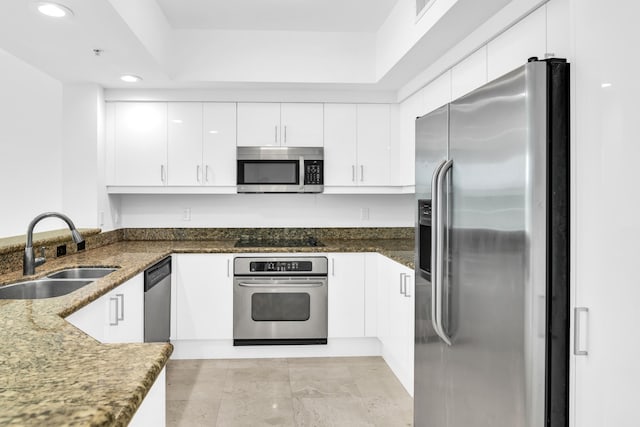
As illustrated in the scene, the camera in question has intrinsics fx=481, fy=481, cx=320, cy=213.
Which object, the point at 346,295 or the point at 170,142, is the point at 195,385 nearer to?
the point at 346,295

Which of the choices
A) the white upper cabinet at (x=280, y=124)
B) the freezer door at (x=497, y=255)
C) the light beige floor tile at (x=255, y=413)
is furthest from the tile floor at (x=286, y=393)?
the white upper cabinet at (x=280, y=124)

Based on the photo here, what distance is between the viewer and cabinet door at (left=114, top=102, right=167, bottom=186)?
157 inches

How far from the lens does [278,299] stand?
374cm

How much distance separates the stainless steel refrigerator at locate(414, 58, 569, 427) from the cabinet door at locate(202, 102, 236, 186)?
2.42 meters

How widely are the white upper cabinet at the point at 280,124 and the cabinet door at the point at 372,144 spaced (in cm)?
35

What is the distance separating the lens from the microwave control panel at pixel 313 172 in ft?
13.2

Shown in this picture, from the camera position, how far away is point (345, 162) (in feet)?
13.4

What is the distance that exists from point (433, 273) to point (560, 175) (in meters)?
0.68

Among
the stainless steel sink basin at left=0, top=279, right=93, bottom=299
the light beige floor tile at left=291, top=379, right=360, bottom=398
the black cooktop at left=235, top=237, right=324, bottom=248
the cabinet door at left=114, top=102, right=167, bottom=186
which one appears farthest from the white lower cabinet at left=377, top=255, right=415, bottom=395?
the cabinet door at left=114, top=102, right=167, bottom=186

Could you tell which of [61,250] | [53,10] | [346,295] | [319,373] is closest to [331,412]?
[319,373]

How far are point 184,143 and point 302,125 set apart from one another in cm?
100

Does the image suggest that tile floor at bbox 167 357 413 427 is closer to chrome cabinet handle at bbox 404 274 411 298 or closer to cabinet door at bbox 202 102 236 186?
chrome cabinet handle at bbox 404 274 411 298

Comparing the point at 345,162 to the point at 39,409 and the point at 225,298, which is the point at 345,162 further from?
the point at 39,409
